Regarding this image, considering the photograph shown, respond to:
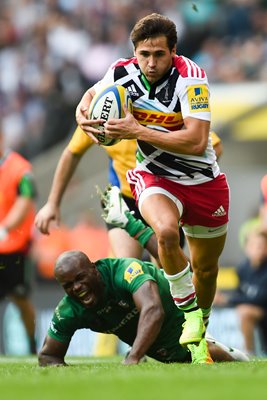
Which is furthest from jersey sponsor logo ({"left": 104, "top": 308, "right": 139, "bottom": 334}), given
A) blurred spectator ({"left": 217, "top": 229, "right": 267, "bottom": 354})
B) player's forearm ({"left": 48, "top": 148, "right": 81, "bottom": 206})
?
blurred spectator ({"left": 217, "top": 229, "right": 267, "bottom": 354})

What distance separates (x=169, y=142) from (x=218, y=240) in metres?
0.98

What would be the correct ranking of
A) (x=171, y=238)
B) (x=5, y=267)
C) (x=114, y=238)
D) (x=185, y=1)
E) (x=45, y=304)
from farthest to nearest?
(x=185, y=1) → (x=45, y=304) → (x=5, y=267) → (x=114, y=238) → (x=171, y=238)

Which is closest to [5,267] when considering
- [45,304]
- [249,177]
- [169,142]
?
[45,304]

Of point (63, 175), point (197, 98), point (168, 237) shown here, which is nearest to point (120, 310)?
point (168, 237)

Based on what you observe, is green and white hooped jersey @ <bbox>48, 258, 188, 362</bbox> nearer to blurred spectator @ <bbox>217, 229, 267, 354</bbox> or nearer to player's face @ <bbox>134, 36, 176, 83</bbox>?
player's face @ <bbox>134, 36, 176, 83</bbox>

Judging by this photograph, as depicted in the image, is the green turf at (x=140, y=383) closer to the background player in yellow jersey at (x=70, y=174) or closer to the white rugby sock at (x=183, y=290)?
the white rugby sock at (x=183, y=290)

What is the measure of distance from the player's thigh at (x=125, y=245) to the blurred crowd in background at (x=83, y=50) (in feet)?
23.9

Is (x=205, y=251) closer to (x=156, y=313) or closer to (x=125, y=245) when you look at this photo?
(x=156, y=313)

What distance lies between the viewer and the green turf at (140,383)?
4.92 m

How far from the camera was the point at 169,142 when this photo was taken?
7.29m

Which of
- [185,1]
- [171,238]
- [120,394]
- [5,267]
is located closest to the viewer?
[120,394]

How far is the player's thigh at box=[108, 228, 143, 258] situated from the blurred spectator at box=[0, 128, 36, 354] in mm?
2976

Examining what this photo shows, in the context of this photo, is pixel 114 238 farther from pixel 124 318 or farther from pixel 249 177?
pixel 249 177

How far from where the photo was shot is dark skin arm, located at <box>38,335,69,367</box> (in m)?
7.64
